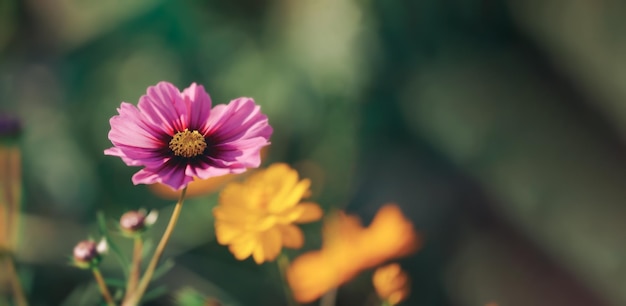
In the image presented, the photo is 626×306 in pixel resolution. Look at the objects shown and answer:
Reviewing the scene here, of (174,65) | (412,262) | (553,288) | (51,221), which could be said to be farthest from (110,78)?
(553,288)

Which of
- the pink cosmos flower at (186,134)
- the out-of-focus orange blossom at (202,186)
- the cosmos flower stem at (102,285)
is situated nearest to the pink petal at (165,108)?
the pink cosmos flower at (186,134)

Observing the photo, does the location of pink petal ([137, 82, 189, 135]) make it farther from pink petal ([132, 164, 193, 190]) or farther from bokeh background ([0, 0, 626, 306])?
bokeh background ([0, 0, 626, 306])

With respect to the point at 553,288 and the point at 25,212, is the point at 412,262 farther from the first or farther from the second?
the point at 25,212

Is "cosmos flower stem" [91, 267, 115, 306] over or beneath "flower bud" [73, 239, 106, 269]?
beneath

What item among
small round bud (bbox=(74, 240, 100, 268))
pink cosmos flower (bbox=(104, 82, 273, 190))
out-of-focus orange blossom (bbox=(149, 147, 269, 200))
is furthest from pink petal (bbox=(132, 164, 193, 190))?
out-of-focus orange blossom (bbox=(149, 147, 269, 200))

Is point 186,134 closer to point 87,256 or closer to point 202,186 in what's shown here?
point 87,256
